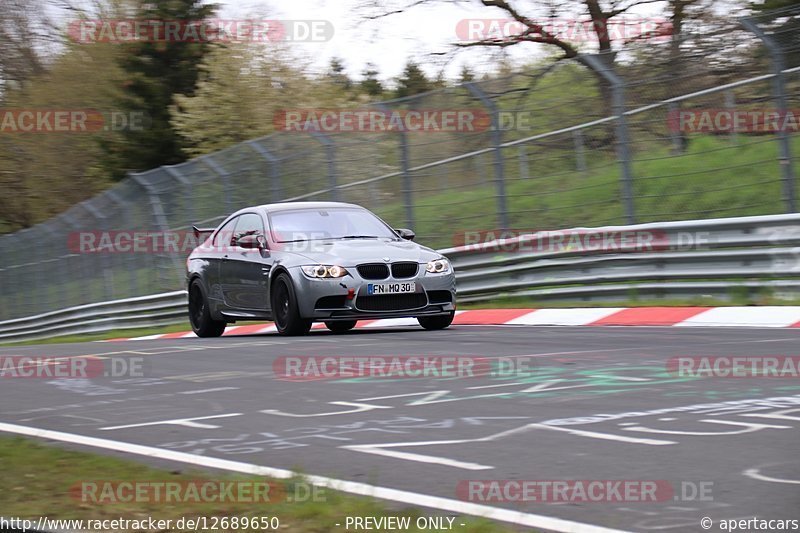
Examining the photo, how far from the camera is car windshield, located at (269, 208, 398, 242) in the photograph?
1312cm

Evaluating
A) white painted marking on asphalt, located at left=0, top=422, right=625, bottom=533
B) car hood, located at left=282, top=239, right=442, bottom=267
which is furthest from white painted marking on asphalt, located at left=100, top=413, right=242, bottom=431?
car hood, located at left=282, top=239, right=442, bottom=267

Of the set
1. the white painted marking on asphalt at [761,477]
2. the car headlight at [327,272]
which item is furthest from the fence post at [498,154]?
the white painted marking on asphalt at [761,477]

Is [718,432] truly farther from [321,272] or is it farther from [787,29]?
[787,29]

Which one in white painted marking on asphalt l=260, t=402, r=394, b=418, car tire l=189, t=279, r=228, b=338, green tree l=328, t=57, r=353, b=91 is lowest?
white painted marking on asphalt l=260, t=402, r=394, b=418

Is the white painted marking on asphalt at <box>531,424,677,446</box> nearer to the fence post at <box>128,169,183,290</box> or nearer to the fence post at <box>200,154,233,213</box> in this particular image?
the fence post at <box>200,154,233,213</box>

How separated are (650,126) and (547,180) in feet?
5.04

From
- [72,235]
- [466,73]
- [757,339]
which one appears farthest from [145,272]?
[757,339]

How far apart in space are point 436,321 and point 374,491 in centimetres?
837

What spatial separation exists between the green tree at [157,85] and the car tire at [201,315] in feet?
84.5

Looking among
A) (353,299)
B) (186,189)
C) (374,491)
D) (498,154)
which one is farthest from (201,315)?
(374,491)

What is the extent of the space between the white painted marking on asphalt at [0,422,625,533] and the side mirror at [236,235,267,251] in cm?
678

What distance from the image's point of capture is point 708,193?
43.0 feet

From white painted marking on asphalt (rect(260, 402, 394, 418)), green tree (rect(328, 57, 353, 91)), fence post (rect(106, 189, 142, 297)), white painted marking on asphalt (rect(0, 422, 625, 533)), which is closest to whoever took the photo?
white painted marking on asphalt (rect(0, 422, 625, 533))

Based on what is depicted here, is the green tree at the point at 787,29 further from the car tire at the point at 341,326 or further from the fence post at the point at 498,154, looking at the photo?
the car tire at the point at 341,326
